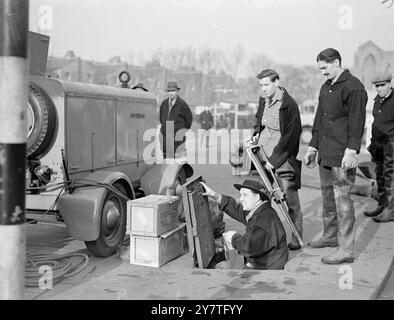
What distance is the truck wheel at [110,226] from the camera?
16.8 feet

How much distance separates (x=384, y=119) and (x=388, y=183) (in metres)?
0.93

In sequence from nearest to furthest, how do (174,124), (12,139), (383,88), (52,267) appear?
(12,139), (52,267), (383,88), (174,124)

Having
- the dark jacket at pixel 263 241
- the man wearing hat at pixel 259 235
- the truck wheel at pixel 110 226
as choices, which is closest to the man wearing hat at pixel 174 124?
the truck wheel at pixel 110 226

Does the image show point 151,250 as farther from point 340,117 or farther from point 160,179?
point 340,117

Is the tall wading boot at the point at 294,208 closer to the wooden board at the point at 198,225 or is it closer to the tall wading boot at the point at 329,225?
the tall wading boot at the point at 329,225

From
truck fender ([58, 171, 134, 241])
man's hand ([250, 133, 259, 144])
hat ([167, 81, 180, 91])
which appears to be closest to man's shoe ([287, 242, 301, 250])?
man's hand ([250, 133, 259, 144])

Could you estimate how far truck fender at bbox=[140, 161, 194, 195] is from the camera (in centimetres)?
679

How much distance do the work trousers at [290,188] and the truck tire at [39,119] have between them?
2535 mm

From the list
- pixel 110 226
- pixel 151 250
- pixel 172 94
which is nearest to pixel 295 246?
pixel 151 250

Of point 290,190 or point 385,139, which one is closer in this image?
point 290,190

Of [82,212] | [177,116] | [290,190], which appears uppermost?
[177,116]

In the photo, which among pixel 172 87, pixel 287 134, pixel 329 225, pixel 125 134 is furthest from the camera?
pixel 172 87

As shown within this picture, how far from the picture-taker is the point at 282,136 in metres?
5.65
